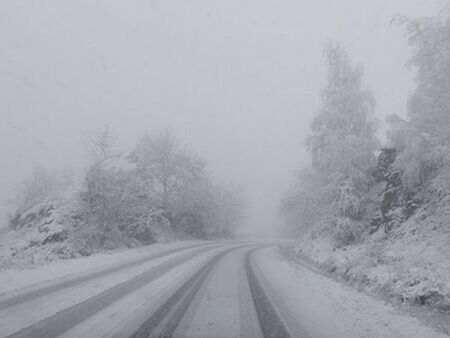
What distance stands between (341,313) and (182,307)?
396 cm

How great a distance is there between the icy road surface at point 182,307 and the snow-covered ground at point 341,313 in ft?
0.07

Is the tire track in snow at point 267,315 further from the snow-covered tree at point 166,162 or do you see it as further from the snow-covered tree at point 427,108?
the snow-covered tree at point 166,162

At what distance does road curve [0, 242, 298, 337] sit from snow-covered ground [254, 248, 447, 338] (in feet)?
1.91

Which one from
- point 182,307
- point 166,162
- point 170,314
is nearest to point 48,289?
point 182,307

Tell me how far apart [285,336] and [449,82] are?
39.4ft

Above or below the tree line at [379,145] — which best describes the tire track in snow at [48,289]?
below

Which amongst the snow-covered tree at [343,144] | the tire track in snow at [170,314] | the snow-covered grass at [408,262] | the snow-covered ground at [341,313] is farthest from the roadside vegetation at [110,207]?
the snow-covered tree at [343,144]

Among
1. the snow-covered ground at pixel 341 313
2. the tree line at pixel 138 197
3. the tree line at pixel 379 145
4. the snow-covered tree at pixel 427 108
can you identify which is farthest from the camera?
the tree line at pixel 138 197

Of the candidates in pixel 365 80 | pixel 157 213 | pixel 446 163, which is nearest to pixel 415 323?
pixel 446 163

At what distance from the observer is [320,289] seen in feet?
46.8

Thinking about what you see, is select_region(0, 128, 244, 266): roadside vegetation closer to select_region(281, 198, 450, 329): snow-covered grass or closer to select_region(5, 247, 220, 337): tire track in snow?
select_region(5, 247, 220, 337): tire track in snow

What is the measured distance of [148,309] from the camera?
32.2 feet

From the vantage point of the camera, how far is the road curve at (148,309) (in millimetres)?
7809

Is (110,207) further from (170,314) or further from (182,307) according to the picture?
(170,314)
